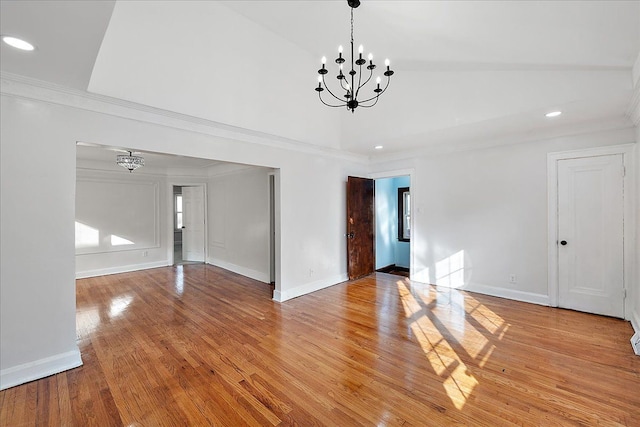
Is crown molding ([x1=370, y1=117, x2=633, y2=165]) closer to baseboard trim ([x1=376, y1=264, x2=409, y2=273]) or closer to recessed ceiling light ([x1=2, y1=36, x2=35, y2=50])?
baseboard trim ([x1=376, y1=264, x2=409, y2=273])

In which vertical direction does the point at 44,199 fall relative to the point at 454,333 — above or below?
above

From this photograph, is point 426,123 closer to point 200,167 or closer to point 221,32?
point 221,32

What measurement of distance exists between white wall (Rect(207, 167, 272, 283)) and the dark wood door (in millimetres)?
1646

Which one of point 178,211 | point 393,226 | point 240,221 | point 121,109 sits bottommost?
point 393,226

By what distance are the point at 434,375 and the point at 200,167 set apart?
6.60 m

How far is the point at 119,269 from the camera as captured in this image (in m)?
6.25

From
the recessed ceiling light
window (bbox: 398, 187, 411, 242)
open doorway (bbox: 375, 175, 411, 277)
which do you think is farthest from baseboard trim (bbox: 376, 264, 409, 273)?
the recessed ceiling light

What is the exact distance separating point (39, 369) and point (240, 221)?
159 inches

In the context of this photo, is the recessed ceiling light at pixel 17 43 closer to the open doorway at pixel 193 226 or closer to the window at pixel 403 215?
the open doorway at pixel 193 226

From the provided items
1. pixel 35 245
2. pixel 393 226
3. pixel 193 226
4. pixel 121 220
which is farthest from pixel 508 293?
pixel 121 220

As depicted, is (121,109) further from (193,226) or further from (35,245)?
(193,226)

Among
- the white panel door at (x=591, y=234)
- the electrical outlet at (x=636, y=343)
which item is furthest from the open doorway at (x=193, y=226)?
the electrical outlet at (x=636, y=343)

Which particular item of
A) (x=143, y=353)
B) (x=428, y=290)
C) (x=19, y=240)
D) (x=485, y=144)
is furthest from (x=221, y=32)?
(x=428, y=290)

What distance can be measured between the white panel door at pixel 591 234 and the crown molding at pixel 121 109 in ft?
13.5
